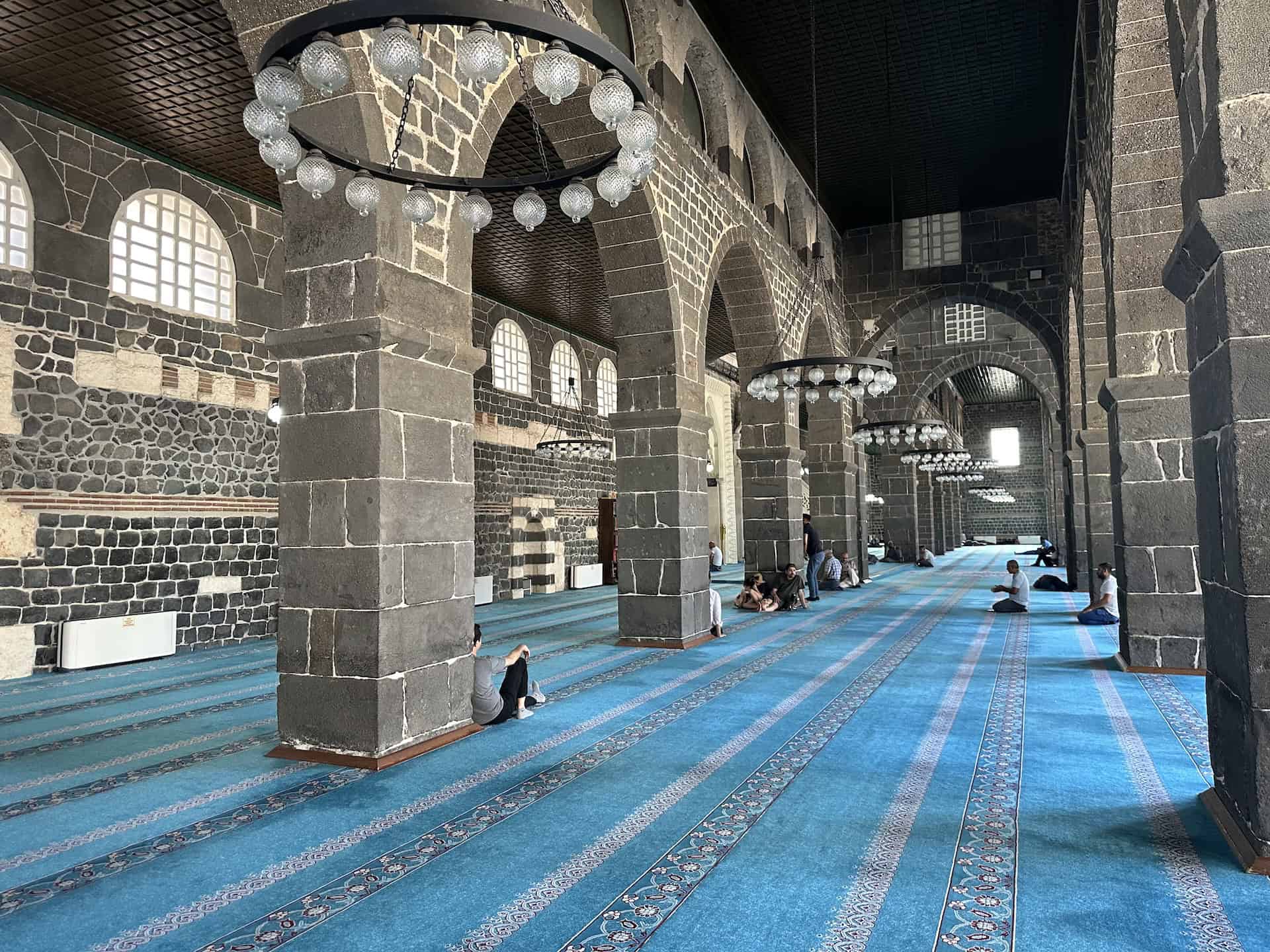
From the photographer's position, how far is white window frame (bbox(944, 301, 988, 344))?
1919cm

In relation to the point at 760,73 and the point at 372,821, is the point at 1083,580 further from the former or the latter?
the point at 372,821

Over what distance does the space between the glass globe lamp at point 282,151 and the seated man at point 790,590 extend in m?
8.29

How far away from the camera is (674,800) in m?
3.59

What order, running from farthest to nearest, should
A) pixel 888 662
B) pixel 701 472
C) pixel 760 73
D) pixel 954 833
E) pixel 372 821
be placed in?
pixel 760 73
pixel 701 472
pixel 888 662
pixel 372 821
pixel 954 833

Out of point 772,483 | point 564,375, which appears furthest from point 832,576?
point 564,375

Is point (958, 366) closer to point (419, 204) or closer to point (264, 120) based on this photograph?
point (419, 204)

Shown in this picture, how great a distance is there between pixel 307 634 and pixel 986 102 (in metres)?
10.3

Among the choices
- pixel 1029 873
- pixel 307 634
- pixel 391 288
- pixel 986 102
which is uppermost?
pixel 986 102

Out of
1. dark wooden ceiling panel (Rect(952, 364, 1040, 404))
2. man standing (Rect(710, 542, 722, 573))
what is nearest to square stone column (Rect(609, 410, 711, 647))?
man standing (Rect(710, 542, 722, 573))

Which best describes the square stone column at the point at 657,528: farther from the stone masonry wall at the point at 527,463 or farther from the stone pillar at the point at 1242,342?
the stone pillar at the point at 1242,342

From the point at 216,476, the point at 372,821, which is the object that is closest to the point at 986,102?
the point at 216,476

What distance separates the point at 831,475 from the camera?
46.3ft

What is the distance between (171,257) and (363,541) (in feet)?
18.7

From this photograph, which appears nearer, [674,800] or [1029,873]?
[1029,873]
